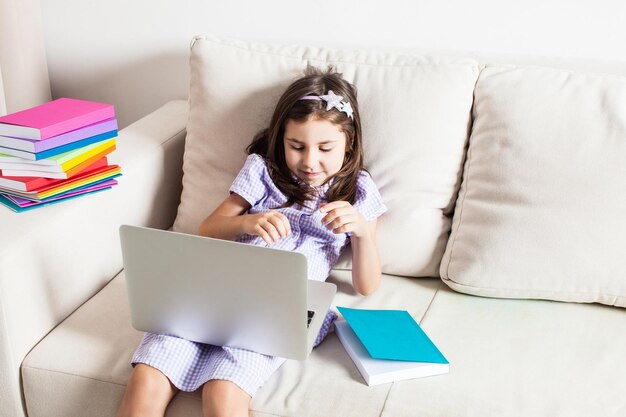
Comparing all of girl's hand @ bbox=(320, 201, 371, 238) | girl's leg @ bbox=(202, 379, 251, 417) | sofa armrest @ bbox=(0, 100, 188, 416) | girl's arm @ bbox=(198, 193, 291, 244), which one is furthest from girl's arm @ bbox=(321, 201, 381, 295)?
sofa armrest @ bbox=(0, 100, 188, 416)

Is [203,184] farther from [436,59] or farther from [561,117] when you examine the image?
[561,117]

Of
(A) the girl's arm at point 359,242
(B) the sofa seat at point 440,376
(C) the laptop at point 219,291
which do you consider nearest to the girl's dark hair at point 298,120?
(A) the girl's arm at point 359,242

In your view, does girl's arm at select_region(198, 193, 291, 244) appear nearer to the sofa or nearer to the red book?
the sofa

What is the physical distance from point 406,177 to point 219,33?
0.82 meters

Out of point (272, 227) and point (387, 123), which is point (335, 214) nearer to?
point (272, 227)

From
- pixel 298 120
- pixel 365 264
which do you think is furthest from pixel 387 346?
pixel 298 120

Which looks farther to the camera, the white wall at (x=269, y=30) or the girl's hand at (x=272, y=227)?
the white wall at (x=269, y=30)

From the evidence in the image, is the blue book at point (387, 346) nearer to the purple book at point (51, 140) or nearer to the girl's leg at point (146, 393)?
the girl's leg at point (146, 393)

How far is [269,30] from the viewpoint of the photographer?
7.06ft

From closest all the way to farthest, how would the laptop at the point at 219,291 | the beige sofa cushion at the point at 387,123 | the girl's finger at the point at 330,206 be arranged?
the laptop at the point at 219,291
the girl's finger at the point at 330,206
the beige sofa cushion at the point at 387,123

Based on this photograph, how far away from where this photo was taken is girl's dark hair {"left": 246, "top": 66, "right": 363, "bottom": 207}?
5.63 ft

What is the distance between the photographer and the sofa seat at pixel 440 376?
4.44 ft

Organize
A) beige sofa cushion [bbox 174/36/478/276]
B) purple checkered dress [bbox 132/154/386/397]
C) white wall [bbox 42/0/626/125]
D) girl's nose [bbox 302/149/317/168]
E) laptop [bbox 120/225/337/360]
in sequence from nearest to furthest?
laptop [bbox 120/225/337/360], purple checkered dress [bbox 132/154/386/397], girl's nose [bbox 302/149/317/168], beige sofa cushion [bbox 174/36/478/276], white wall [bbox 42/0/626/125]

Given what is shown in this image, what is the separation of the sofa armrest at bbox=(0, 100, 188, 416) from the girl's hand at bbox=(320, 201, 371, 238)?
57 centimetres
